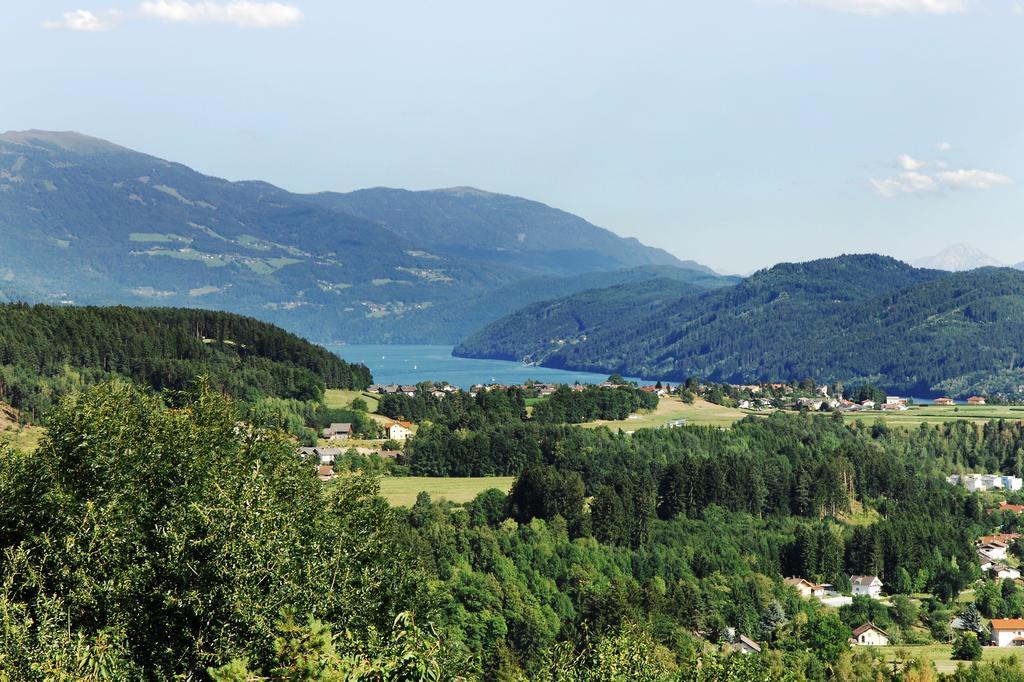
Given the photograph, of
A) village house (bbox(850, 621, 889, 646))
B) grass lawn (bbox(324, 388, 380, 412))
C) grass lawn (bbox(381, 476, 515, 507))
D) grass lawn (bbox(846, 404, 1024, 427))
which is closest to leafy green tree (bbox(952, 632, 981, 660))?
village house (bbox(850, 621, 889, 646))

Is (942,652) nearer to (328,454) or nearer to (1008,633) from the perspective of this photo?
(1008,633)

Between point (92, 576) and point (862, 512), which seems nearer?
point (92, 576)

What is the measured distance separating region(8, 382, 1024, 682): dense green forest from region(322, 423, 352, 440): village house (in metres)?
5.38

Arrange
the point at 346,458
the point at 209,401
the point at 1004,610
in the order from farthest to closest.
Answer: the point at 346,458
the point at 1004,610
the point at 209,401

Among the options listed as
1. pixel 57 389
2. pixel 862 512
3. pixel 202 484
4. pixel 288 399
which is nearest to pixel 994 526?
pixel 862 512

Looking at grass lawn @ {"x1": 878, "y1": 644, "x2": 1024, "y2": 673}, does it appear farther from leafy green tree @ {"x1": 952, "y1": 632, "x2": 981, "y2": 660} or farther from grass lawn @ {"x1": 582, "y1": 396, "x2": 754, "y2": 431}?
grass lawn @ {"x1": 582, "y1": 396, "x2": 754, "y2": 431}

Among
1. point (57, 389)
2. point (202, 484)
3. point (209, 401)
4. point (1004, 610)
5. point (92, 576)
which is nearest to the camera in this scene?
point (92, 576)

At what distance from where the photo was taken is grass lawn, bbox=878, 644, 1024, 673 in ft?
156

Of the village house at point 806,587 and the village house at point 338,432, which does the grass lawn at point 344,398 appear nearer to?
the village house at point 338,432

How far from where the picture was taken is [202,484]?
21.6 m

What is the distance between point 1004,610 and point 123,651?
Result: 1949 inches

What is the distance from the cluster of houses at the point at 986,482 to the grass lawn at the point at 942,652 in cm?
3756

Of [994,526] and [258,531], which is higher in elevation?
[258,531]

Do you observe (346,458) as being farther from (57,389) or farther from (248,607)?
(248,607)
